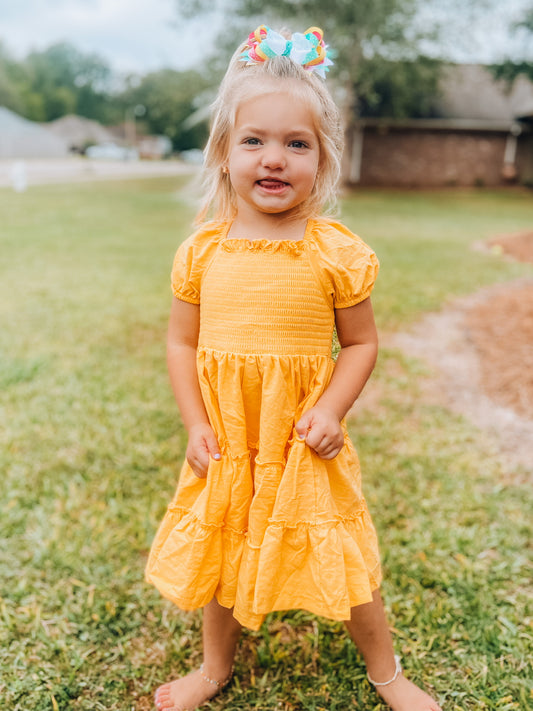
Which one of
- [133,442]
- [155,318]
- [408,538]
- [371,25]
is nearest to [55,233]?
[155,318]

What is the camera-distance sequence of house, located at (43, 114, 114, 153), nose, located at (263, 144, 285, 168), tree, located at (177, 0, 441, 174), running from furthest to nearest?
house, located at (43, 114, 114, 153)
tree, located at (177, 0, 441, 174)
nose, located at (263, 144, 285, 168)

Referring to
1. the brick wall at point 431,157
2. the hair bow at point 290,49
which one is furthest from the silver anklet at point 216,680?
the brick wall at point 431,157

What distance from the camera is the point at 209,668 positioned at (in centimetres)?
168

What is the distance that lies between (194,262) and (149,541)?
1.22m

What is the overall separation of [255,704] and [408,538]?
0.90 meters

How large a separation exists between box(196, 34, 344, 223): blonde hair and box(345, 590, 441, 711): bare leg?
3.35ft

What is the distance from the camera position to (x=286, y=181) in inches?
55.1

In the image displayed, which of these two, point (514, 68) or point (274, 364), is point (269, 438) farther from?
point (514, 68)

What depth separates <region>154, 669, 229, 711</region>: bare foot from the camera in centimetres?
163

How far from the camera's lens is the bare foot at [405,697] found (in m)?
1.61

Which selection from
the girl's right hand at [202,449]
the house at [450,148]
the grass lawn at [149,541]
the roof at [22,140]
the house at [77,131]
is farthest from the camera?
the house at [77,131]

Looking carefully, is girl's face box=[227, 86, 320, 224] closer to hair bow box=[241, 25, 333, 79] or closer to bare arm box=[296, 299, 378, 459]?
hair bow box=[241, 25, 333, 79]

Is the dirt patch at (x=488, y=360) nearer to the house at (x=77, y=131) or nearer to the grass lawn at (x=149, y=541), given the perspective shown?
the grass lawn at (x=149, y=541)

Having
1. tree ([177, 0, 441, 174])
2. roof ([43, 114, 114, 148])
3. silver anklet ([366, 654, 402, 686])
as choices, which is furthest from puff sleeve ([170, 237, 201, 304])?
roof ([43, 114, 114, 148])
